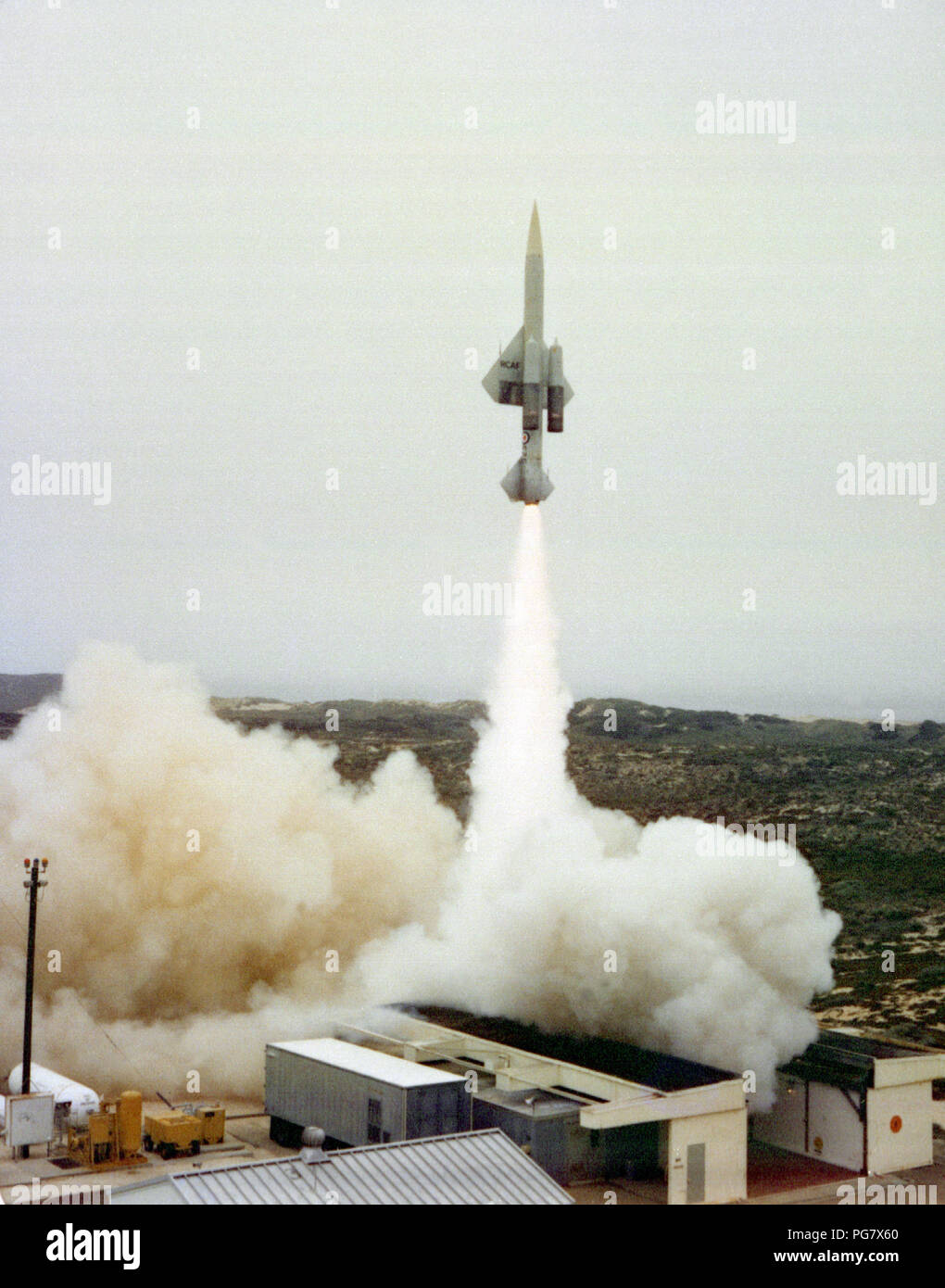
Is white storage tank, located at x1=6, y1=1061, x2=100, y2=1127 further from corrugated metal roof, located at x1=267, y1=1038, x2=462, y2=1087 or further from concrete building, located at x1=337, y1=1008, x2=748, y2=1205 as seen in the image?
concrete building, located at x1=337, y1=1008, x2=748, y2=1205

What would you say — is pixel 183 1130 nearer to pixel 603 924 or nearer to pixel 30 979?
pixel 30 979

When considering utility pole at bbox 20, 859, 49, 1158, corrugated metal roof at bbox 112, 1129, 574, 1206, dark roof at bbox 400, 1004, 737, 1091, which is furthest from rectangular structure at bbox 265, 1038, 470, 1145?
corrugated metal roof at bbox 112, 1129, 574, 1206

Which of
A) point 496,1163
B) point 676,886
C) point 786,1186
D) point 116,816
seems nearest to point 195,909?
point 116,816

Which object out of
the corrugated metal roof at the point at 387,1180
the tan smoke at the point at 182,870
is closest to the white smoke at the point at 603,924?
the tan smoke at the point at 182,870

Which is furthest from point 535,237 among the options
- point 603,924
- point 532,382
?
point 603,924

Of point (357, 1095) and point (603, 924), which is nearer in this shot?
point (357, 1095)
